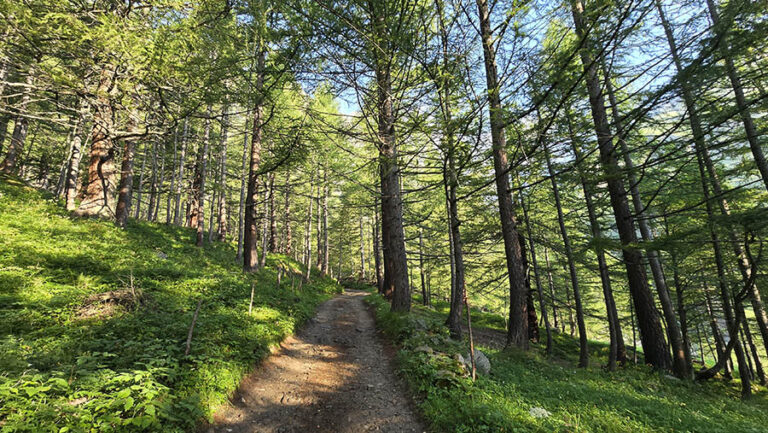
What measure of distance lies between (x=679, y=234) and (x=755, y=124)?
5.90m

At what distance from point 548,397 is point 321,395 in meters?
4.57

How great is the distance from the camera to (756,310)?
10.3 meters

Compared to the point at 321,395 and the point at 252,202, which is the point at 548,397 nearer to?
the point at 321,395

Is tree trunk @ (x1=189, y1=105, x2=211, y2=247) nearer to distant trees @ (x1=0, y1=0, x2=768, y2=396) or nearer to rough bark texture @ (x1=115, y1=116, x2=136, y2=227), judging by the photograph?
rough bark texture @ (x1=115, y1=116, x2=136, y2=227)

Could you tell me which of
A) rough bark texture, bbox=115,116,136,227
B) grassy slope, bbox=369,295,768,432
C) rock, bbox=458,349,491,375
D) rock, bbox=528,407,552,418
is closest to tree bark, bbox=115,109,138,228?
rough bark texture, bbox=115,116,136,227

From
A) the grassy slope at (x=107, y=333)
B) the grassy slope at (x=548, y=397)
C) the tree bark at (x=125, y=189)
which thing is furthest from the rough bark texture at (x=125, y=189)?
the grassy slope at (x=548, y=397)

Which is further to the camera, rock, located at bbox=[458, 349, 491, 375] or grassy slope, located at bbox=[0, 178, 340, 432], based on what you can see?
rock, located at bbox=[458, 349, 491, 375]

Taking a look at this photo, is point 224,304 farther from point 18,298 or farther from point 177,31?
point 177,31

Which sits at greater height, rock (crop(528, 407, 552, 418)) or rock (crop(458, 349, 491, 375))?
rock (crop(458, 349, 491, 375))

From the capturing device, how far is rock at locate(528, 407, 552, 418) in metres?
4.37

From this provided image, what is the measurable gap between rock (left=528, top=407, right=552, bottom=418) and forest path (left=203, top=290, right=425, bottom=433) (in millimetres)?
1830

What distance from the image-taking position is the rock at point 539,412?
437cm

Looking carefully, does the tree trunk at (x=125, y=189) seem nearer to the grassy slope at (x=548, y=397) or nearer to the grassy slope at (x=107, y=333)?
the grassy slope at (x=107, y=333)

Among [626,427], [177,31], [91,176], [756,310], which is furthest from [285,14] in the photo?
[756,310]
